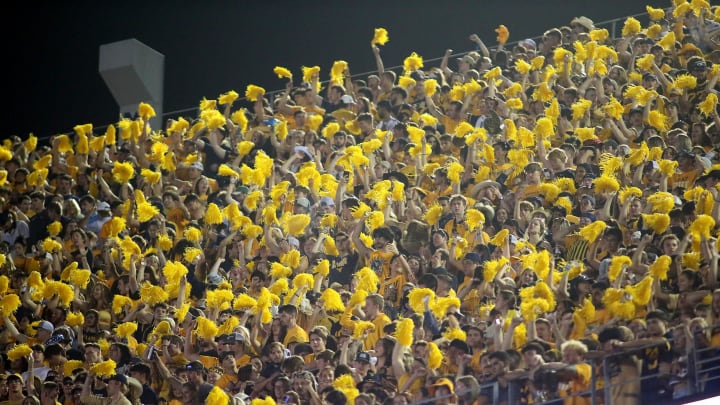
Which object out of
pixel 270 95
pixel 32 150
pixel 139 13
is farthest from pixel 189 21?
pixel 32 150

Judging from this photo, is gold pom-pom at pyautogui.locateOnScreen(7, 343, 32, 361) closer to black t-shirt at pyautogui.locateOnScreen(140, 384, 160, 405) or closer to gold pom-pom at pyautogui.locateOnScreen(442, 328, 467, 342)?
black t-shirt at pyautogui.locateOnScreen(140, 384, 160, 405)

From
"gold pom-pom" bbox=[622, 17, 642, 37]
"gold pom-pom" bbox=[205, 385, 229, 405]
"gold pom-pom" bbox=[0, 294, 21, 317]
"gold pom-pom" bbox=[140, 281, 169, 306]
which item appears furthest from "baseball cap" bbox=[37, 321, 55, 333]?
"gold pom-pom" bbox=[622, 17, 642, 37]

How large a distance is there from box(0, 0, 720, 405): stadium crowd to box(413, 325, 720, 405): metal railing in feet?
0.05

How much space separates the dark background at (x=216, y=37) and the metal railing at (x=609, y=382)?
6.92 m

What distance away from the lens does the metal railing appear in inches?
263

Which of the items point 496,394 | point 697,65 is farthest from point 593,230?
point 697,65

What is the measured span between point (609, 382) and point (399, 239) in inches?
101

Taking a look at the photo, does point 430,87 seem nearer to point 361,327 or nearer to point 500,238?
point 500,238

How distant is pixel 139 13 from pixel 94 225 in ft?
17.7

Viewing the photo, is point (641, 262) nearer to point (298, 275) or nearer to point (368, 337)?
point (368, 337)

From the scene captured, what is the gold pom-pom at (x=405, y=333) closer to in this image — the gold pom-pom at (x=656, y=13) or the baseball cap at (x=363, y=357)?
the baseball cap at (x=363, y=357)

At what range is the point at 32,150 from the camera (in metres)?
12.5

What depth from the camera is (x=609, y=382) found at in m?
6.82

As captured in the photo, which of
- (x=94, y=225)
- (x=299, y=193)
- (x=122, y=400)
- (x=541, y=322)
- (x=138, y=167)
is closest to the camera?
(x=541, y=322)
